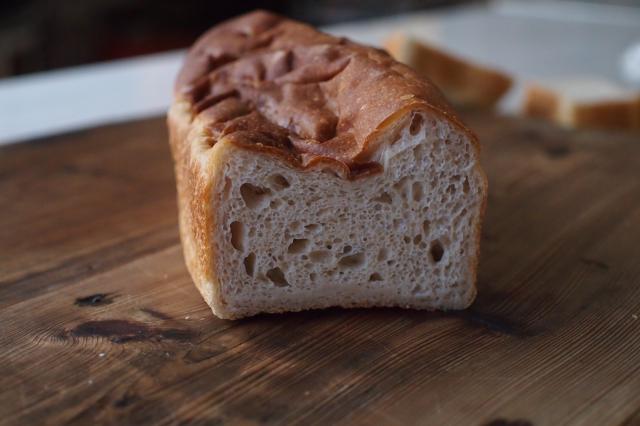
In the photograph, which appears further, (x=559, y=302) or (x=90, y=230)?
(x=90, y=230)

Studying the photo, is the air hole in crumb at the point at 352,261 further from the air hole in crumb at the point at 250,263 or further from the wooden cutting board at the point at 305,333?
the air hole in crumb at the point at 250,263

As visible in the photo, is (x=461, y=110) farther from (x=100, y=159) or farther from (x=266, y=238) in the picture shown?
(x=266, y=238)

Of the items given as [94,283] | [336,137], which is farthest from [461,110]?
[94,283]

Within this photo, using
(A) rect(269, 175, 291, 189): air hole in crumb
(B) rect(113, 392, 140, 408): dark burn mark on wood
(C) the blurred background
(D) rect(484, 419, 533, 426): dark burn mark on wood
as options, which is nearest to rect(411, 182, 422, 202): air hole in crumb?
(A) rect(269, 175, 291, 189): air hole in crumb

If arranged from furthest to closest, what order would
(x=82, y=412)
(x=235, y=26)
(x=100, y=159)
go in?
(x=100, y=159) → (x=235, y=26) → (x=82, y=412)

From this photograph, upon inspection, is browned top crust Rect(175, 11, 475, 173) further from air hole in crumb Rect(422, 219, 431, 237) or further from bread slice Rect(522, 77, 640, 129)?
bread slice Rect(522, 77, 640, 129)

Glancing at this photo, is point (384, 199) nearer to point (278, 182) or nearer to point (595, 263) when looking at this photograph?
point (278, 182)
